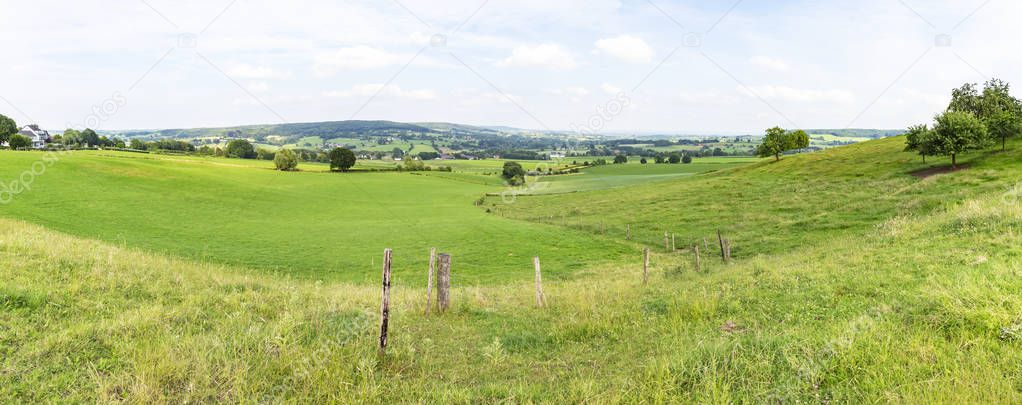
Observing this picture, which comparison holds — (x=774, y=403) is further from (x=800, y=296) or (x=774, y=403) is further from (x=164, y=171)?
(x=164, y=171)

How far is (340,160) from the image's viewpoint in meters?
99.9

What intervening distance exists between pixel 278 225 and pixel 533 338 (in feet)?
135

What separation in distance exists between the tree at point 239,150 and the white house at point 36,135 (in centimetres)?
3481

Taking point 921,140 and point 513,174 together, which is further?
point 513,174

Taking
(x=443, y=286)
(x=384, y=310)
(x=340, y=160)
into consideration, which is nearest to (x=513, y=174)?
(x=340, y=160)

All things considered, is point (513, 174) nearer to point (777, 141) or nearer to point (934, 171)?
point (777, 141)

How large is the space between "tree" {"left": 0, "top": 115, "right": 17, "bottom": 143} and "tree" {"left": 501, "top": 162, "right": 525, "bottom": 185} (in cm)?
9292

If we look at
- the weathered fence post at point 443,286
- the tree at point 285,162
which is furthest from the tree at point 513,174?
the weathered fence post at point 443,286

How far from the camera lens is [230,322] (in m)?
7.86

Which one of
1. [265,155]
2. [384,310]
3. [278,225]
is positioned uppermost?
[265,155]

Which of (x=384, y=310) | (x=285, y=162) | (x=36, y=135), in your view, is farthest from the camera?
(x=36, y=135)

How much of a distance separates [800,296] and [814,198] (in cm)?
3804

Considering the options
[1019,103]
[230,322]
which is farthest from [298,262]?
[1019,103]

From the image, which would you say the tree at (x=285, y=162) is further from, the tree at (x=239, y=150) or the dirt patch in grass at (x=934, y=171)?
the dirt patch in grass at (x=934, y=171)
